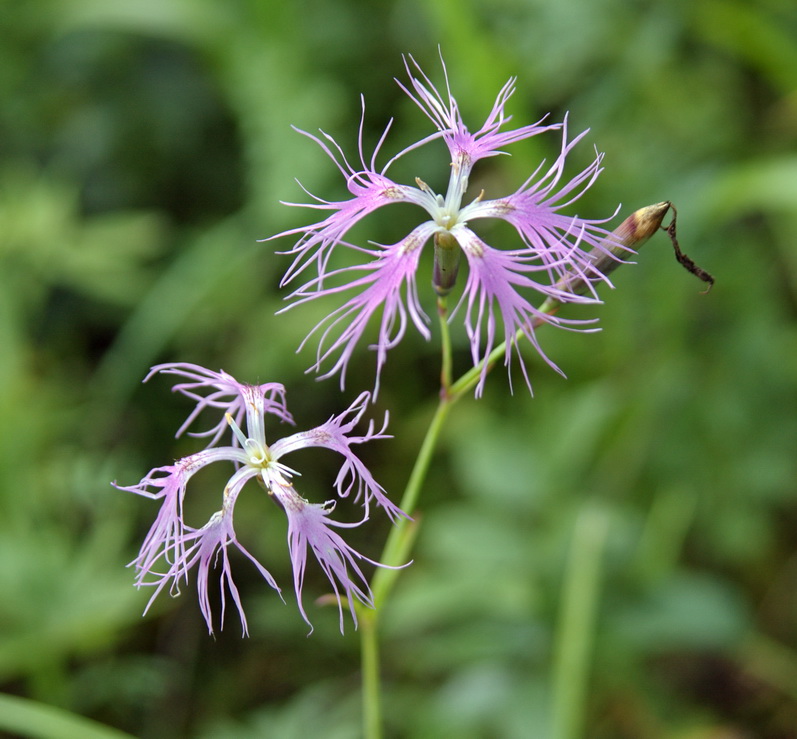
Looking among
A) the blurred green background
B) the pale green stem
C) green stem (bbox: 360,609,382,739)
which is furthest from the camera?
the blurred green background

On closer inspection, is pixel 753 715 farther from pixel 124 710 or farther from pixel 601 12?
pixel 601 12

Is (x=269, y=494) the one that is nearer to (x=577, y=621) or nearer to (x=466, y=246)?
(x=466, y=246)

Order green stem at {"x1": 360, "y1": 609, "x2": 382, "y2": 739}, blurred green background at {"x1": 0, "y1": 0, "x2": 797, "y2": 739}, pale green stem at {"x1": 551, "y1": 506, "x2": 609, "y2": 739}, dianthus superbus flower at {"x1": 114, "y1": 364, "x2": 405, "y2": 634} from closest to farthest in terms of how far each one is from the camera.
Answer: dianthus superbus flower at {"x1": 114, "y1": 364, "x2": 405, "y2": 634} < green stem at {"x1": 360, "y1": 609, "x2": 382, "y2": 739} < pale green stem at {"x1": 551, "y1": 506, "x2": 609, "y2": 739} < blurred green background at {"x1": 0, "y1": 0, "x2": 797, "y2": 739}

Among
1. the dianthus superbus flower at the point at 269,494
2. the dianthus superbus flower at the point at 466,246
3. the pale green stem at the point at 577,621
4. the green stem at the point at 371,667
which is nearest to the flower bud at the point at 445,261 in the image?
the dianthus superbus flower at the point at 466,246

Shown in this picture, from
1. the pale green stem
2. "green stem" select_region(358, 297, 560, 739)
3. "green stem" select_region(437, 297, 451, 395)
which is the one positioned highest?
"green stem" select_region(437, 297, 451, 395)

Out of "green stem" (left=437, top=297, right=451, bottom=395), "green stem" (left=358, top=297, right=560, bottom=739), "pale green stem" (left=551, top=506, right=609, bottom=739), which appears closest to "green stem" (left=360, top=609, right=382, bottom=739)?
"green stem" (left=358, top=297, right=560, bottom=739)

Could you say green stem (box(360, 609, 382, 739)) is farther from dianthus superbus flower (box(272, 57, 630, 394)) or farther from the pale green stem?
the pale green stem

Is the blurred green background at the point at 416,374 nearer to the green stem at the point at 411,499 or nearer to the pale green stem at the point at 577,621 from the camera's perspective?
the pale green stem at the point at 577,621
